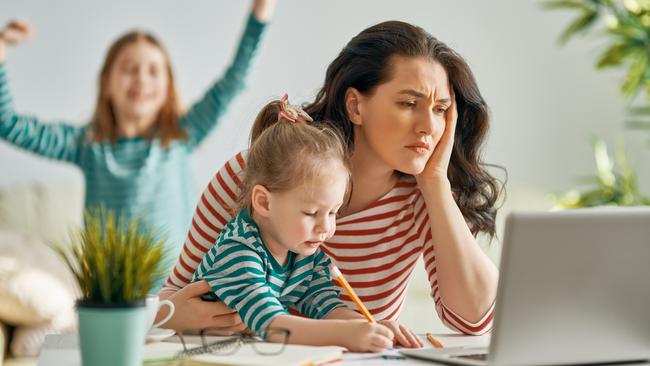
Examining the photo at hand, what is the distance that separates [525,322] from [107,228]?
0.54 metres

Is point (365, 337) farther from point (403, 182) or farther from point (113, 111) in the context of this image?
point (113, 111)

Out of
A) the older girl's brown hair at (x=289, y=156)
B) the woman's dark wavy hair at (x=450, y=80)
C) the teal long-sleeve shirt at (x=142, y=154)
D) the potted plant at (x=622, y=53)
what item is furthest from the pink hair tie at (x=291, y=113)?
the potted plant at (x=622, y=53)

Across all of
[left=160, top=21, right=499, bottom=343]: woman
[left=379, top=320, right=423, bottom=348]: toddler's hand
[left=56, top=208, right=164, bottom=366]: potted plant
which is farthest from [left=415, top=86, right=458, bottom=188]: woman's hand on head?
[left=56, top=208, right=164, bottom=366]: potted plant

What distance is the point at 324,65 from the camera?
4020 mm

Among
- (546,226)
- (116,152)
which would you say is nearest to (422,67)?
(546,226)

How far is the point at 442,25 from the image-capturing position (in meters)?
4.16

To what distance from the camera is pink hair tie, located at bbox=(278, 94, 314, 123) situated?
1.58 m

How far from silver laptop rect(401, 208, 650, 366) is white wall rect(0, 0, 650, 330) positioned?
2169 mm

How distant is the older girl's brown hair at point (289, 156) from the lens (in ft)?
4.78

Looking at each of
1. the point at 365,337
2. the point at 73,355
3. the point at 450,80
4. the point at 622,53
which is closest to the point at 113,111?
the point at 622,53

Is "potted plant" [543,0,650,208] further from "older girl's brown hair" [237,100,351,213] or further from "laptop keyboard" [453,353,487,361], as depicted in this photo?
"laptop keyboard" [453,353,487,361]

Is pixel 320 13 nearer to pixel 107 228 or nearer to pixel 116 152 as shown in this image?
pixel 116 152

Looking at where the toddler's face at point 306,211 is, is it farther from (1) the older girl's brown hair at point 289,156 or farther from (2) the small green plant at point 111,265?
(2) the small green plant at point 111,265

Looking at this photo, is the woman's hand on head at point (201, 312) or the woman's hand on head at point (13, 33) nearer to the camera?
the woman's hand on head at point (201, 312)
